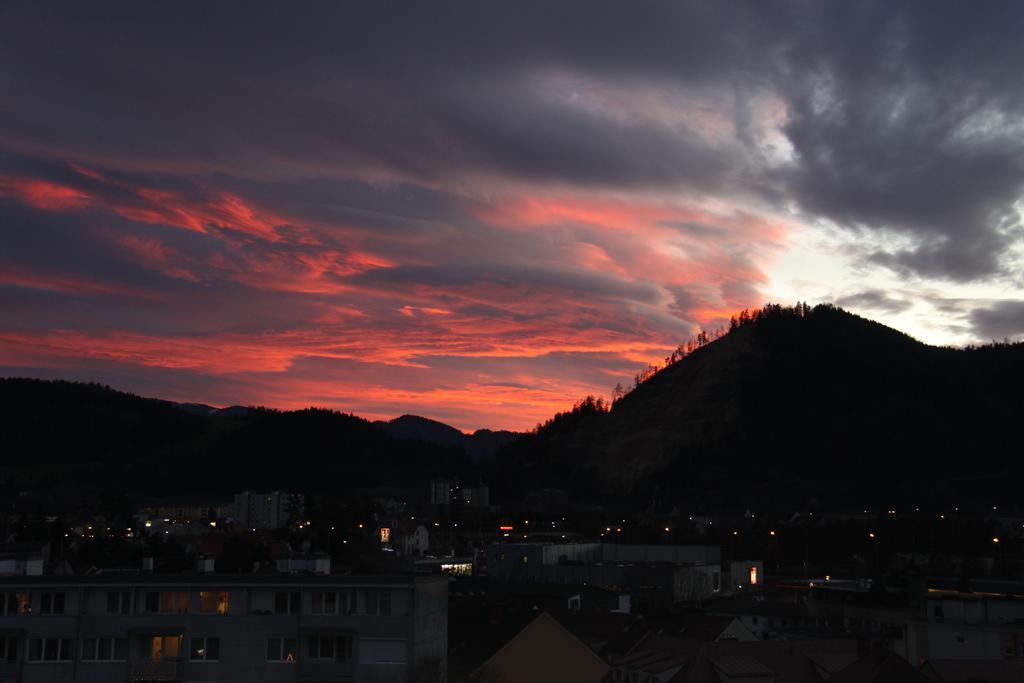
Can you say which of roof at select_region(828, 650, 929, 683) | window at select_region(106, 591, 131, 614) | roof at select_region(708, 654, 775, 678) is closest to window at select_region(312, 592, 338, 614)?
window at select_region(106, 591, 131, 614)

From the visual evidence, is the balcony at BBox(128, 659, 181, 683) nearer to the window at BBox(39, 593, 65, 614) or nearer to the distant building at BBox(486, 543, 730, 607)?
the window at BBox(39, 593, 65, 614)

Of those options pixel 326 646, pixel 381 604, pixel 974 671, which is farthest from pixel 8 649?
pixel 974 671

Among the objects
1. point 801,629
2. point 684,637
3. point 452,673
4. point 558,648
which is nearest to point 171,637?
point 452,673

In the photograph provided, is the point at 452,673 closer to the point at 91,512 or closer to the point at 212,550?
the point at 212,550

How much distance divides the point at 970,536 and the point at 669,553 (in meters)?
38.3

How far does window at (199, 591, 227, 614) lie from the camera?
4094 cm

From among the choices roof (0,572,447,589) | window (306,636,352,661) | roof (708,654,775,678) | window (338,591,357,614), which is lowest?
roof (708,654,775,678)

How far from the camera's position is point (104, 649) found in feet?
132

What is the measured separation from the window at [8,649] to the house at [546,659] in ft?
71.1

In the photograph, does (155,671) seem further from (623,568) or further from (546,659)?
(623,568)

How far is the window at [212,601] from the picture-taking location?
134ft

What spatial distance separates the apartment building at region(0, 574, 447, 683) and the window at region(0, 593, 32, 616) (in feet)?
0.12

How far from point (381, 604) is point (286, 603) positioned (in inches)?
143

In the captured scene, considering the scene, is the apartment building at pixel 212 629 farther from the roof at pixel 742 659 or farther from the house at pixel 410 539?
the house at pixel 410 539
